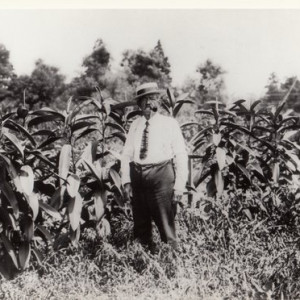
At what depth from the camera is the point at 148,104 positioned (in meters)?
3.62

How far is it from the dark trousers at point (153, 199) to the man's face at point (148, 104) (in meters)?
0.45

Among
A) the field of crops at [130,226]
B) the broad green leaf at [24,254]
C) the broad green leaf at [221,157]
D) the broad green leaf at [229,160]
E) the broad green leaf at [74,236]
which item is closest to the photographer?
the field of crops at [130,226]

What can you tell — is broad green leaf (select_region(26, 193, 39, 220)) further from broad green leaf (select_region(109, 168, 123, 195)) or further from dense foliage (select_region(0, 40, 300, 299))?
broad green leaf (select_region(109, 168, 123, 195))

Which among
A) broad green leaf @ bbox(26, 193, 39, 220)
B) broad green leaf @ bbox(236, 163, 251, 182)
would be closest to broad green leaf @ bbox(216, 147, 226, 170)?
broad green leaf @ bbox(236, 163, 251, 182)

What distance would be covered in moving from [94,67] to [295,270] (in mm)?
5897

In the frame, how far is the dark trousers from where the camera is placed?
3.51m

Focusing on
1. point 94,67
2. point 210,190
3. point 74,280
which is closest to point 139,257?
point 74,280

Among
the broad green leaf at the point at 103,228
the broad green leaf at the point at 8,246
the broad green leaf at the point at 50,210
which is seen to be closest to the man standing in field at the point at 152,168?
the broad green leaf at the point at 103,228

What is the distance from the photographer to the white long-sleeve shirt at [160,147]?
354cm

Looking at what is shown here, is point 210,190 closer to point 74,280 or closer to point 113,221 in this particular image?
point 113,221

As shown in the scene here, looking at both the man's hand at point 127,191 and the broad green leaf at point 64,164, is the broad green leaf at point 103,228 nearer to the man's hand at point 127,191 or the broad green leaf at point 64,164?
the man's hand at point 127,191

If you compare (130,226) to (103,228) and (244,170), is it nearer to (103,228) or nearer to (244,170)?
(103,228)

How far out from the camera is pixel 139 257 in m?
3.31

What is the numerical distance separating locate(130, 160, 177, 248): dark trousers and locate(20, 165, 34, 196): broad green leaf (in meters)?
0.84
